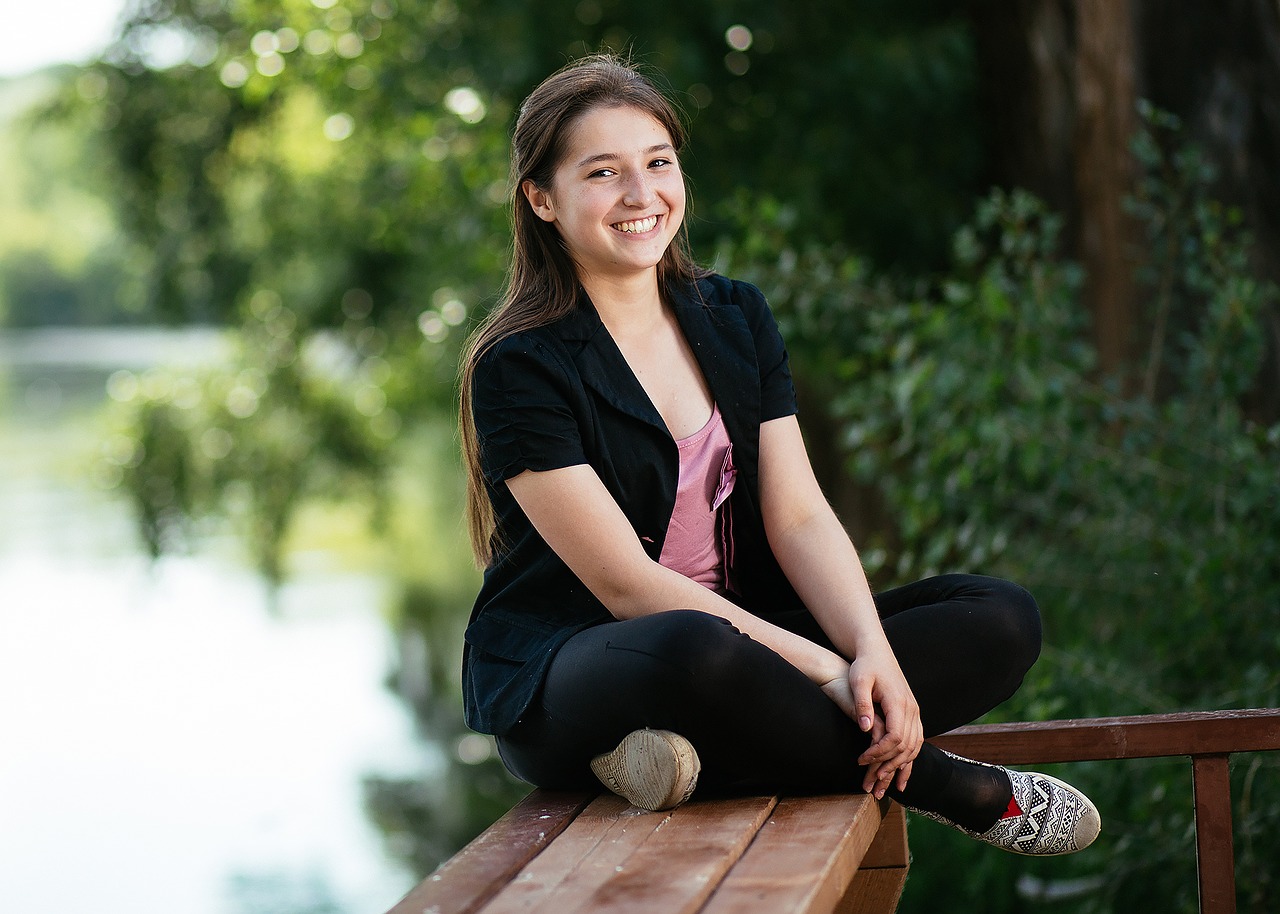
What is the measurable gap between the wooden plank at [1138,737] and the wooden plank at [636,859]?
1.52 feet

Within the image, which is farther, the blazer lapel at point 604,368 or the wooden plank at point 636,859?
the blazer lapel at point 604,368

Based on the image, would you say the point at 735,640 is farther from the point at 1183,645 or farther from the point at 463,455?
the point at 1183,645

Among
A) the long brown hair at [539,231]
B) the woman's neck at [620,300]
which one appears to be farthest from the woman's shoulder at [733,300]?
the long brown hair at [539,231]

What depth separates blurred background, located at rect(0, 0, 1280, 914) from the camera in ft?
11.4

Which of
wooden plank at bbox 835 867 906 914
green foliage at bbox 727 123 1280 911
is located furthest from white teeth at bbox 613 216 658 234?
green foliage at bbox 727 123 1280 911

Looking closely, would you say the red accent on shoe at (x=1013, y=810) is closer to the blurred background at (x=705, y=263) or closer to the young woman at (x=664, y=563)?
the young woman at (x=664, y=563)

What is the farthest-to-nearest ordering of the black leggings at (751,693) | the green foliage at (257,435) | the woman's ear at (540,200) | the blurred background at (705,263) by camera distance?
the green foliage at (257,435)
the blurred background at (705,263)
the woman's ear at (540,200)
the black leggings at (751,693)

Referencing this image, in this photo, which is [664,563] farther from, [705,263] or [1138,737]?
[705,263]

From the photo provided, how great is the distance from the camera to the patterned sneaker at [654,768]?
191 centimetres

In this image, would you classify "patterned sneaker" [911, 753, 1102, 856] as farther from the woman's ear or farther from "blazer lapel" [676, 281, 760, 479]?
the woman's ear

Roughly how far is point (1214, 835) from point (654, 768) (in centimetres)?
91

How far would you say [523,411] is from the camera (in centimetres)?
210

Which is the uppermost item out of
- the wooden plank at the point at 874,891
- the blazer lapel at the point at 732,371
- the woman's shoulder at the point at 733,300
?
the woman's shoulder at the point at 733,300

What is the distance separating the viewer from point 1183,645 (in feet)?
11.3
